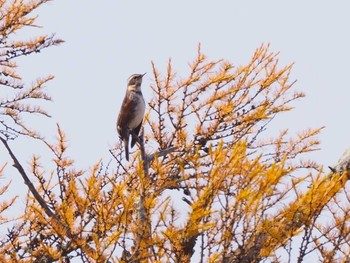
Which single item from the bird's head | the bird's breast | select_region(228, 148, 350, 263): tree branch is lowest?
select_region(228, 148, 350, 263): tree branch

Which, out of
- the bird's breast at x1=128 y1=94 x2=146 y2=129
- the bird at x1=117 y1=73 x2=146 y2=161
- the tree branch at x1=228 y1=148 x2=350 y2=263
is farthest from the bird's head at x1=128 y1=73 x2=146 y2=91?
the tree branch at x1=228 y1=148 x2=350 y2=263

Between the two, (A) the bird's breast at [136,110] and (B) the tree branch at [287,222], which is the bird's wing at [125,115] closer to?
(A) the bird's breast at [136,110]

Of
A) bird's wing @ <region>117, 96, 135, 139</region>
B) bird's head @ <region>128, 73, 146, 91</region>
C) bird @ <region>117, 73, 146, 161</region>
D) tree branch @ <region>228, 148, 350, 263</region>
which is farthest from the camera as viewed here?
bird's head @ <region>128, 73, 146, 91</region>

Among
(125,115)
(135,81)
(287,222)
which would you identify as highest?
(135,81)

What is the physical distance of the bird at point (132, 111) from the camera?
27.8 ft

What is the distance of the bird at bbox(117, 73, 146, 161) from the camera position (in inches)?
334

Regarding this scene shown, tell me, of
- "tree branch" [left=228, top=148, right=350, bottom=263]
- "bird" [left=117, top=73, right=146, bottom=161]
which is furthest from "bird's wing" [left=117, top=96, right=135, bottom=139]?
"tree branch" [left=228, top=148, right=350, bottom=263]

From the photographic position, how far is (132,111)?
8.88m

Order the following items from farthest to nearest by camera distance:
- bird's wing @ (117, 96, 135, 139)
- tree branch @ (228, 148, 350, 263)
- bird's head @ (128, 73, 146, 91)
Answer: bird's head @ (128, 73, 146, 91) < bird's wing @ (117, 96, 135, 139) < tree branch @ (228, 148, 350, 263)

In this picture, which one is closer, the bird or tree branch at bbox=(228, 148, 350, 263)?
tree branch at bbox=(228, 148, 350, 263)

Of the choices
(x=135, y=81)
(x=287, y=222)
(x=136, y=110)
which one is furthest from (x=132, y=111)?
(x=287, y=222)

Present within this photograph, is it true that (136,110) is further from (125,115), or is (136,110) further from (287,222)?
(287,222)

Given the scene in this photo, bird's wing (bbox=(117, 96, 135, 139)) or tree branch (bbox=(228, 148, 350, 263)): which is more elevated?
bird's wing (bbox=(117, 96, 135, 139))

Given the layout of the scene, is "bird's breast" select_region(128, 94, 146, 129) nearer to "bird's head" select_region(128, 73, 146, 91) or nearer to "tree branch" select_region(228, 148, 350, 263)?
"bird's head" select_region(128, 73, 146, 91)
